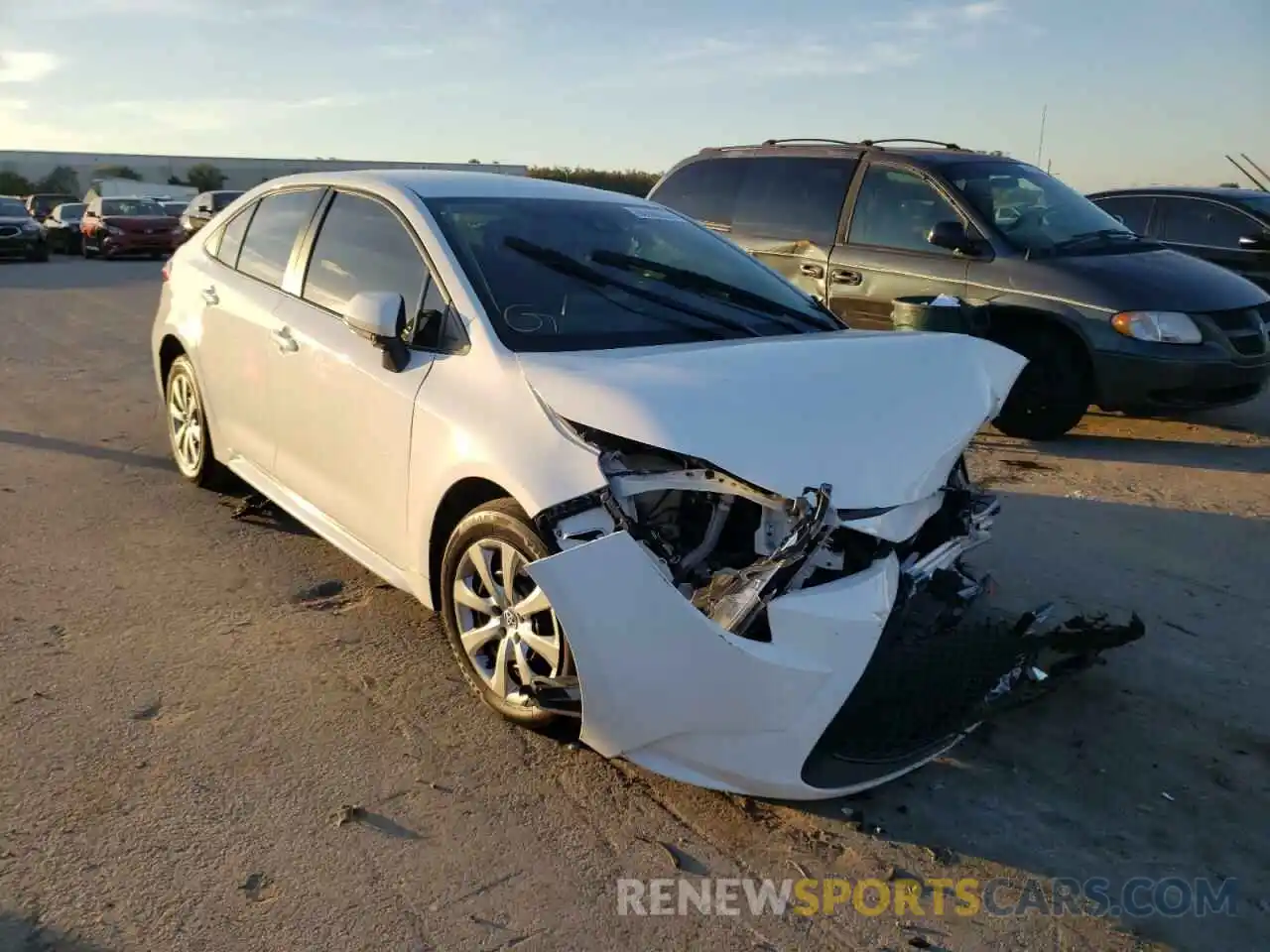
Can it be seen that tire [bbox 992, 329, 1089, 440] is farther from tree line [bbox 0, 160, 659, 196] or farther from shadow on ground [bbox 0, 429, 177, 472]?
tree line [bbox 0, 160, 659, 196]

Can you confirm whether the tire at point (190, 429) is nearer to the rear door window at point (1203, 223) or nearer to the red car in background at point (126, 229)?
the rear door window at point (1203, 223)

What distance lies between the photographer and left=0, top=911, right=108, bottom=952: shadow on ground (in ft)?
8.25

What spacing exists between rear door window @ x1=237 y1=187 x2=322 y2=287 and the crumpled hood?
1.93m

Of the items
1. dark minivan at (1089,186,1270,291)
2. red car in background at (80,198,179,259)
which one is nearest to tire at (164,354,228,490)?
dark minivan at (1089,186,1270,291)

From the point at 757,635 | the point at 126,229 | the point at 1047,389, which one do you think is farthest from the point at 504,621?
the point at 126,229

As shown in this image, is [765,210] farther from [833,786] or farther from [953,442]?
[833,786]

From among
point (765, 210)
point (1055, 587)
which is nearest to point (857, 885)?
point (1055, 587)

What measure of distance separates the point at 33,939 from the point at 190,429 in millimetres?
3768

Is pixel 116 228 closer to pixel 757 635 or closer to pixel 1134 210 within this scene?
pixel 1134 210

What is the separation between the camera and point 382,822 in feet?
9.93

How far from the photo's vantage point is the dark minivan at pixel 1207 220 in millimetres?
9844

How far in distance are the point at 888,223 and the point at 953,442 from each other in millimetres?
5027

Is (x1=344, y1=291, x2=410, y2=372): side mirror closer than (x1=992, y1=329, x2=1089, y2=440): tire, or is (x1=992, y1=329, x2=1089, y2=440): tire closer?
(x1=344, y1=291, x2=410, y2=372): side mirror

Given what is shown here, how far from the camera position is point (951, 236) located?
24.4ft
